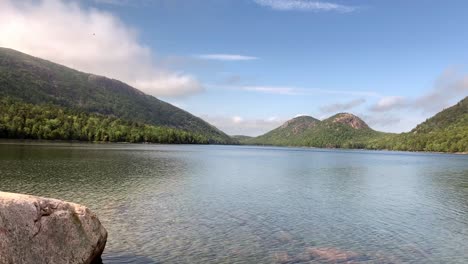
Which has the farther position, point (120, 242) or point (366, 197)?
point (366, 197)

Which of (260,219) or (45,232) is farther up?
(45,232)

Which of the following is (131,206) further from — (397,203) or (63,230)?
(397,203)

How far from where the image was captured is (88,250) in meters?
19.8

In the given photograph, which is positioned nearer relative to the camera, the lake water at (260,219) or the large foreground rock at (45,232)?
the large foreground rock at (45,232)

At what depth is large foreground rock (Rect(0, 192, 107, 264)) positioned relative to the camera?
54.4 feet

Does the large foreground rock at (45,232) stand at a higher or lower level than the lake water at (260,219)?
higher

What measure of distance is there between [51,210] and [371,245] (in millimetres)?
23178

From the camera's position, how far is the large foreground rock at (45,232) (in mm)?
16578

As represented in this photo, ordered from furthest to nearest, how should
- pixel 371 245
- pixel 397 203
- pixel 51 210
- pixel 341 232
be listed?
pixel 397 203 < pixel 341 232 < pixel 371 245 < pixel 51 210

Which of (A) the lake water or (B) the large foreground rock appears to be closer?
(B) the large foreground rock

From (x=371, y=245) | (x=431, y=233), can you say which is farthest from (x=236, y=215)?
(x=431, y=233)

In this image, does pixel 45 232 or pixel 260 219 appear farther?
pixel 260 219

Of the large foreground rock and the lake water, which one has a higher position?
the large foreground rock

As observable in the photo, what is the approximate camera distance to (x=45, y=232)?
18031 millimetres
